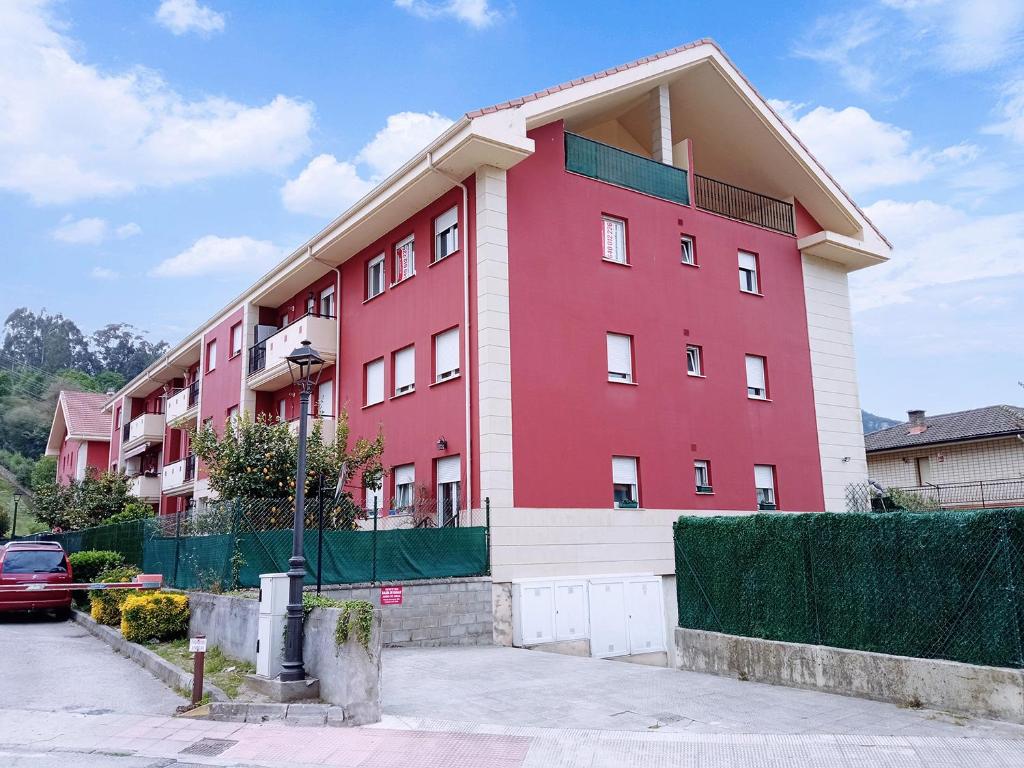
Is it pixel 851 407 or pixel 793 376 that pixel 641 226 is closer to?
pixel 793 376

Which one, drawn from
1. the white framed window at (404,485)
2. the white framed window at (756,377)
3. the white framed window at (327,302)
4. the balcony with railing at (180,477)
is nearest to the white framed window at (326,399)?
the white framed window at (327,302)

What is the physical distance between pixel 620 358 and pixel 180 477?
1989 centimetres

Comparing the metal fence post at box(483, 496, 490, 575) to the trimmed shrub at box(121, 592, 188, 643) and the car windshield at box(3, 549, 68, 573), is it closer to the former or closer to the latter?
the trimmed shrub at box(121, 592, 188, 643)

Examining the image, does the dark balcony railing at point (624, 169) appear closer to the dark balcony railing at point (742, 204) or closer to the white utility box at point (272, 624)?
the dark balcony railing at point (742, 204)

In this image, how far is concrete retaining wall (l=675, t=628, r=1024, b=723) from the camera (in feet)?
28.2

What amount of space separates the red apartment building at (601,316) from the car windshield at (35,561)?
289 inches

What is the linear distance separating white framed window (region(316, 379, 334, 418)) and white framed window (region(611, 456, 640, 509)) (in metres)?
8.28

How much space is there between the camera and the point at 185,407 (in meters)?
32.8

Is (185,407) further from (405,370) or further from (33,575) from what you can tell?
(405,370)

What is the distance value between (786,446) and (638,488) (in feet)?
17.0

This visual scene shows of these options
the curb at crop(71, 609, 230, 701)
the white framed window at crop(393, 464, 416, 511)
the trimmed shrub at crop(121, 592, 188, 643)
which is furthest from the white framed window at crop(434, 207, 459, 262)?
the curb at crop(71, 609, 230, 701)

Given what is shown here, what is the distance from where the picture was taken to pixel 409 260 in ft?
65.4

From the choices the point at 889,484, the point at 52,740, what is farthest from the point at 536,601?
the point at 889,484

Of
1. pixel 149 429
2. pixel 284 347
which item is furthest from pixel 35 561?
pixel 149 429
